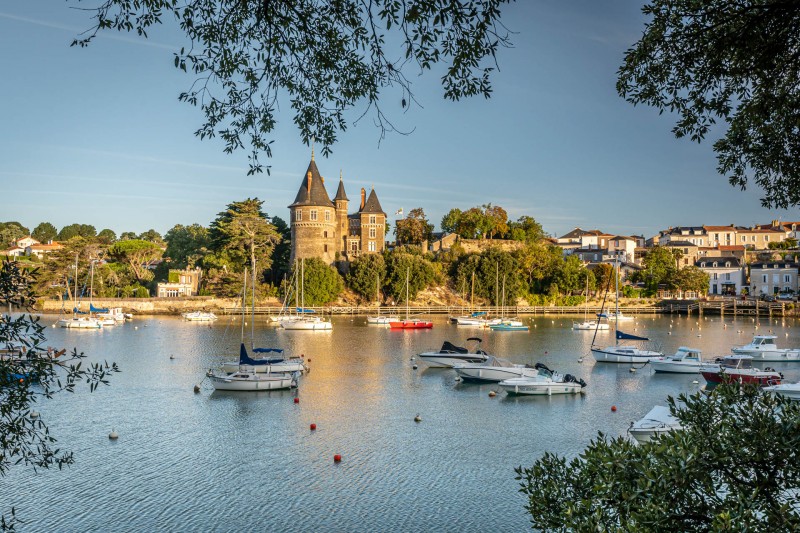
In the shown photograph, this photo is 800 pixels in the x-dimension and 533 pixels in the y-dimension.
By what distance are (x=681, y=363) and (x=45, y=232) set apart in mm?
141906

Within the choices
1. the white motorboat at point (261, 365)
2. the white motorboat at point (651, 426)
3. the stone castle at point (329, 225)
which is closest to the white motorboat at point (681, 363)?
the white motorboat at point (651, 426)

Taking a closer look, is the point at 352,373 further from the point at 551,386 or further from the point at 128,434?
the point at 128,434

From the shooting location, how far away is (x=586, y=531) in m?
5.26

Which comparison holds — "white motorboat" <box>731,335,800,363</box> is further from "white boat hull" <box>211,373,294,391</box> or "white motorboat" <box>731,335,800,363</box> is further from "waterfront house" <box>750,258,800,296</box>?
"waterfront house" <box>750,258,800,296</box>

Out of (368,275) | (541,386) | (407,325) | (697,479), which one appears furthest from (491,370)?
(368,275)

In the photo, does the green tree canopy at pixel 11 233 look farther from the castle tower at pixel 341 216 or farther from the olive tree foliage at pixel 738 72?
the olive tree foliage at pixel 738 72

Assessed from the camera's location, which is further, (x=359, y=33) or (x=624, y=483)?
(x=359, y=33)

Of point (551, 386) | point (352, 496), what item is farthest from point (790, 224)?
point (352, 496)

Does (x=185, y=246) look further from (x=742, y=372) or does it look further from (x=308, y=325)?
(x=742, y=372)

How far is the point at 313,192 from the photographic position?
77.0 meters

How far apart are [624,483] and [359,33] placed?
5369 millimetres

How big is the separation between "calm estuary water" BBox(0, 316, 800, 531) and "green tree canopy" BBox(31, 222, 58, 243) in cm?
11643

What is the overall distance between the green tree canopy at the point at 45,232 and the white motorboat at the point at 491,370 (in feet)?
430

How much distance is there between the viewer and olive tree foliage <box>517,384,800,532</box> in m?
5.01
